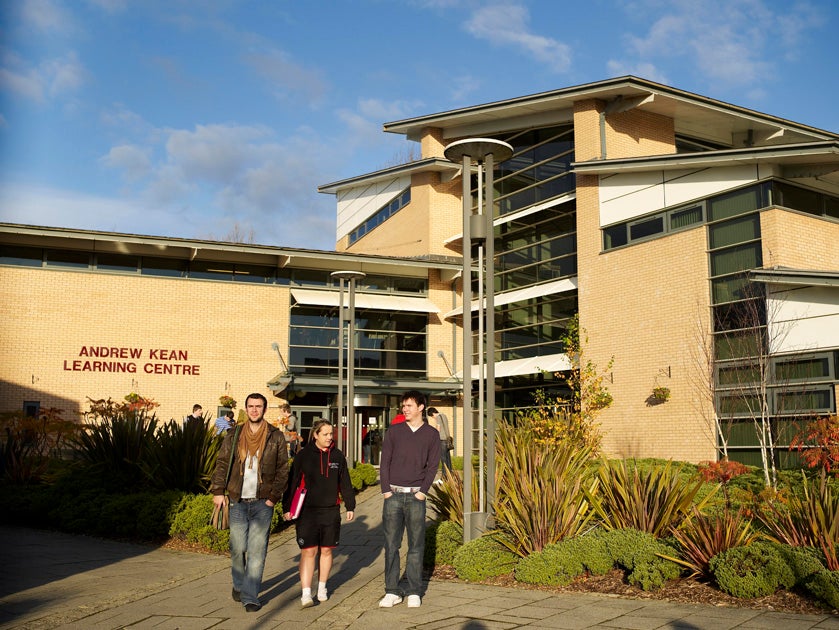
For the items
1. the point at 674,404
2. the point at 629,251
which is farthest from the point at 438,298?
the point at 674,404

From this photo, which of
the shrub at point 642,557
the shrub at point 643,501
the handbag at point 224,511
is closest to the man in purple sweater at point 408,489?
the handbag at point 224,511

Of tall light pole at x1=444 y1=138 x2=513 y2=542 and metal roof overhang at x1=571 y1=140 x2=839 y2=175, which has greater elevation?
metal roof overhang at x1=571 y1=140 x2=839 y2=175

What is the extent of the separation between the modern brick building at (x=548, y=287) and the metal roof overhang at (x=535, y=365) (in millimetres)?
85

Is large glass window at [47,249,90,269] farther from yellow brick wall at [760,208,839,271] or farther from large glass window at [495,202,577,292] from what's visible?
yellow brick wall at [760,208,839,271]

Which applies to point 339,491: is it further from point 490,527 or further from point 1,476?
point 1,476

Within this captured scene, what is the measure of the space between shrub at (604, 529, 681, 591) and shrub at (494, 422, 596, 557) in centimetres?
48

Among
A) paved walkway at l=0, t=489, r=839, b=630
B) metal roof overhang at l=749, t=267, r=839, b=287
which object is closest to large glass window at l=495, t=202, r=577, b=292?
→ metal roof overhang at l=749, t=267, r=839, b=287

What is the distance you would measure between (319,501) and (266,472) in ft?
1.72

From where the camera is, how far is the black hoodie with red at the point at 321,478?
7305 millimetres

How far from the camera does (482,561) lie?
827 cm

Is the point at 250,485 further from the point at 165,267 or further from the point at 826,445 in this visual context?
the point at 165,267

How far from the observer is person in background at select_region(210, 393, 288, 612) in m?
7.18

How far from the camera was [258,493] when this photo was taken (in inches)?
284

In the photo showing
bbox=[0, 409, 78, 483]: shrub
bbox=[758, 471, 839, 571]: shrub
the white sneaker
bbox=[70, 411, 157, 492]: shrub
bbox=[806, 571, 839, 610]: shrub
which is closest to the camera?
bbox=[806, 571, 839, 610]: shrub
